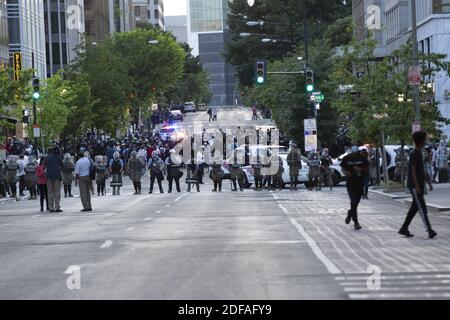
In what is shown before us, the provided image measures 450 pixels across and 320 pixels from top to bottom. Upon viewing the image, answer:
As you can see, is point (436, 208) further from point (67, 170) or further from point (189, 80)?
point (189, 80)

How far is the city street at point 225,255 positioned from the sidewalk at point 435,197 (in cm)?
93

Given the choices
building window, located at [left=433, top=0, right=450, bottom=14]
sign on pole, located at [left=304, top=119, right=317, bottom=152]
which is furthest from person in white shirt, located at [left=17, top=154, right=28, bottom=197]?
building window, located at [left=433, top=0, right=450, bottom=14]

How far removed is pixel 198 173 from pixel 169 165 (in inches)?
116

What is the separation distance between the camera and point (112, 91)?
305ft

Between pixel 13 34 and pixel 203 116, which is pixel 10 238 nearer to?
pixel 13 34

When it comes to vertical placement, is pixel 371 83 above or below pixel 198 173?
above

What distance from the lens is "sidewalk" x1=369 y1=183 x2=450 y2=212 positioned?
2945 centimetres

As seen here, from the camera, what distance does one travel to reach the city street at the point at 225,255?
13320mm

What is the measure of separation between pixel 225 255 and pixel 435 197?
17.2 meters

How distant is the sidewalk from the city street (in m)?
0.93

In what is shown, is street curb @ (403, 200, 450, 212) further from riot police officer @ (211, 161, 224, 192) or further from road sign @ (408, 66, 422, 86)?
riot police officer @ (211, 161, 224, 192)

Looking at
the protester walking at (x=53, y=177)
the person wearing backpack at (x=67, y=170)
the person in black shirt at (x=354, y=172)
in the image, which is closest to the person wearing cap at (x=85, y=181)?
the protester walking at (x=53, y=177)

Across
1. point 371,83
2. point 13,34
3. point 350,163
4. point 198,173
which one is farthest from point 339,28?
point 350,163

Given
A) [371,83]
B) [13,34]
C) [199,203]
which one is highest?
[13,34]
